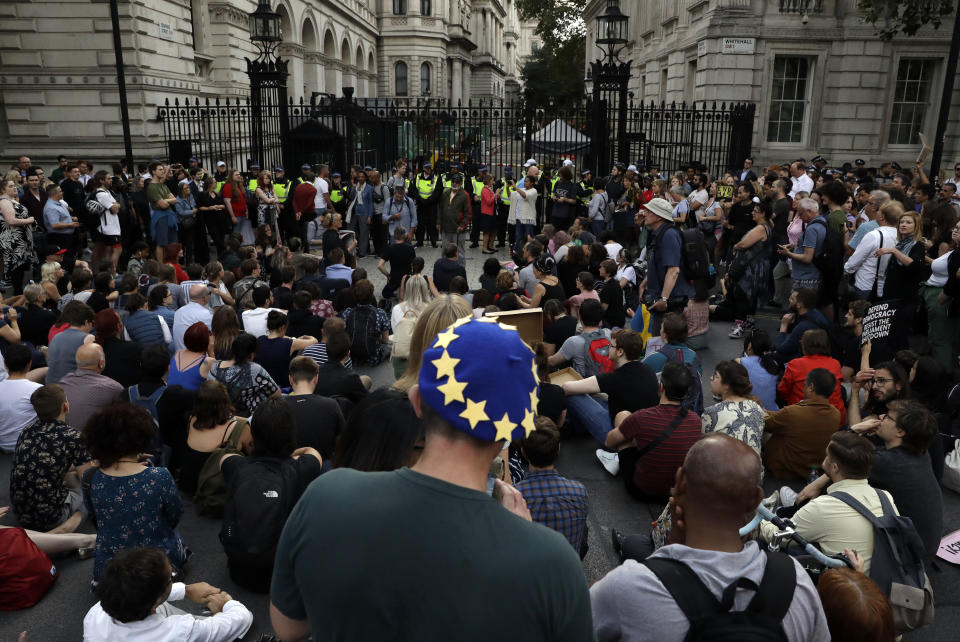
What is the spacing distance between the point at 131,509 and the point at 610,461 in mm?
3616

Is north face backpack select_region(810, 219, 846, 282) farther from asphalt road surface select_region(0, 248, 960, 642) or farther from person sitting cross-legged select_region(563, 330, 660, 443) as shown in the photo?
person sitting cross-legged select_region(563, 330, 660, 443)

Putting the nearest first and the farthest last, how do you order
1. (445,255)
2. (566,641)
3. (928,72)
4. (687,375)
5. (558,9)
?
(566,641), (687,375), (445,255), (928,72), (558,9)

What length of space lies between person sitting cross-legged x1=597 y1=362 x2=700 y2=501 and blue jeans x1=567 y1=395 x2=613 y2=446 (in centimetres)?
93

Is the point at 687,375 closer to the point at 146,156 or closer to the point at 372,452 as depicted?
the point at 372,452

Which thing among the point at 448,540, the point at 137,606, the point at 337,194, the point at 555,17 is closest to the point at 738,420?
the point at 137,606

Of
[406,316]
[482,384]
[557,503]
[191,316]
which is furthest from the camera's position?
[406,316]

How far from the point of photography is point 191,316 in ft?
23.1

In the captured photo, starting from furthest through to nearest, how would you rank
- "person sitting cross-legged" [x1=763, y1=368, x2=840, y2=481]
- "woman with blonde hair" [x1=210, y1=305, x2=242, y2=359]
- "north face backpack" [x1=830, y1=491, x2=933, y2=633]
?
"woman with blonde hair" [x1=210, y1=305, x2=242, y2=359]
"person sitting cross-legged" [x1=763, y1=368, x2=840, y2=481]
"north face backpack" [x1=830, y1=491, x2=933, y2=633]

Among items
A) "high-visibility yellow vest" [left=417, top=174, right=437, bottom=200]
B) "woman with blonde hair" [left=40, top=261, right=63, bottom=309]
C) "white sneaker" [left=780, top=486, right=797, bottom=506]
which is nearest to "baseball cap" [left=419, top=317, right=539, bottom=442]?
"white sneaker" [left=780, top=486, right=797, bottom=506]

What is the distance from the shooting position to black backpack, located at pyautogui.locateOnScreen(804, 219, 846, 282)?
859cm

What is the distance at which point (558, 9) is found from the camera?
57.6 metres

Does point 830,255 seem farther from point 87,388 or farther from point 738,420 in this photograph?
point 87,388

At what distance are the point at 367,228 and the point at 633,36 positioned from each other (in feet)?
89.0

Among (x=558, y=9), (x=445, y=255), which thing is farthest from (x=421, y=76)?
(x=445, y=255)
